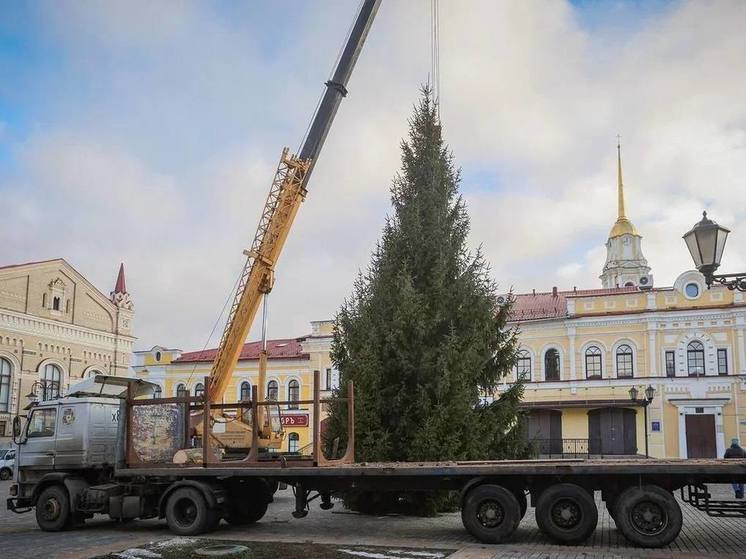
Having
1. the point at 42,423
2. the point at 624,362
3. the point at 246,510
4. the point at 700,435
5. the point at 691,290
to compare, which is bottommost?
the point at 246,510

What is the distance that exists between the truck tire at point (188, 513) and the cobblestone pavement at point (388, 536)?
291 mm

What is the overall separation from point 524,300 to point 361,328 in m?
28.7

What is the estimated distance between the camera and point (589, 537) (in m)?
12.3

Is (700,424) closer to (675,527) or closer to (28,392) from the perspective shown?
(675,527)

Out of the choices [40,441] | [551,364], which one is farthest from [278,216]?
[551,364]

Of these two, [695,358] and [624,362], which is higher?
[695,358]

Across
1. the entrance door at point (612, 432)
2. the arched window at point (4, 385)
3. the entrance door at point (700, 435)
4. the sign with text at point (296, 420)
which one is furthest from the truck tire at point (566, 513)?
the arched window at point (4, 385)

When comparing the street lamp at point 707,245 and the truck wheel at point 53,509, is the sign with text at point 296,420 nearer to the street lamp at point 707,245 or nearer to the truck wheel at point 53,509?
the truck wheel at point 53,509

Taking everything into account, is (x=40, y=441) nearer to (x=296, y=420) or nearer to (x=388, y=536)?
(x=388, y=536)

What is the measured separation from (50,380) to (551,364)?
29151mm

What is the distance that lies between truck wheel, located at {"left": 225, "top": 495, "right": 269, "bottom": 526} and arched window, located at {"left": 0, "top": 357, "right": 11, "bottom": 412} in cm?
3187

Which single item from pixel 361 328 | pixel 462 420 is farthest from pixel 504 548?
pixel 361 328

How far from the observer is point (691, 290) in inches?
1471

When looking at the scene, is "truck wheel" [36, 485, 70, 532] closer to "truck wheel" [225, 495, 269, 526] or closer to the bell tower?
"truck wheel" [225, 495, 269, 526]
